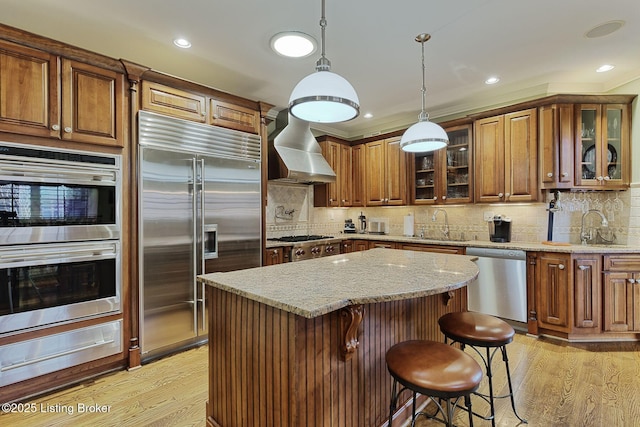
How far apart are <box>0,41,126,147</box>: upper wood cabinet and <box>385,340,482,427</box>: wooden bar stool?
2.65 m

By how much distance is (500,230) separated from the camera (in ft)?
12.7

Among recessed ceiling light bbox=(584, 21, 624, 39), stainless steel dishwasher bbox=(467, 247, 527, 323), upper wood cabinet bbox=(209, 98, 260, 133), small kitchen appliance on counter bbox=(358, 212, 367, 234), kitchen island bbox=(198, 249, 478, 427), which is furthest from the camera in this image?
small kitchen appliance on counter bbox=(358, 212, 367, 234)

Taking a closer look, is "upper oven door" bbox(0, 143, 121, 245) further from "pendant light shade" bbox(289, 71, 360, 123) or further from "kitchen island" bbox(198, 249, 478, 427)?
"pendant light shade" bbox(289, 71, 360, 123)

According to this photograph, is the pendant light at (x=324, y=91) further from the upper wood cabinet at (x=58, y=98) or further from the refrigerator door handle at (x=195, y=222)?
the upper wood cabinet at (x=58, y=98)

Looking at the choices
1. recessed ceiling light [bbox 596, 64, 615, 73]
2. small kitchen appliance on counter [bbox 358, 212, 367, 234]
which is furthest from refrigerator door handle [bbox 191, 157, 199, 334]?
recessed ceiling light [bbox 596, 64, 615, 73]

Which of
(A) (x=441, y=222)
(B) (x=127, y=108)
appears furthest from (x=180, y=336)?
(A) (x=441, y=222)

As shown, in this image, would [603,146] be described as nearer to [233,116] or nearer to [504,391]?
[504,391]

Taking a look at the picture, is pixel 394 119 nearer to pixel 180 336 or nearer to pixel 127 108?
pixel 127 108

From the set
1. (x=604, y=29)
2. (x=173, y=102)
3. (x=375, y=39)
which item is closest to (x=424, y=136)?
(x=375, y=39)

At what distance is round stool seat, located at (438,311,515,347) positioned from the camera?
175 centimetres

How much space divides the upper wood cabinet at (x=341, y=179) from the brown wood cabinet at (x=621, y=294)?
3.16 meters

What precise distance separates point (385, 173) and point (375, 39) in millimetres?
2454

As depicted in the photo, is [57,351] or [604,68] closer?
[57,351]

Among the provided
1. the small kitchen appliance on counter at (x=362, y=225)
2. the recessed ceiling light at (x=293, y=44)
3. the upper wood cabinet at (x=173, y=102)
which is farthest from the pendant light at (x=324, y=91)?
the small kitchen appliance on counter at (x=362, y=225)
